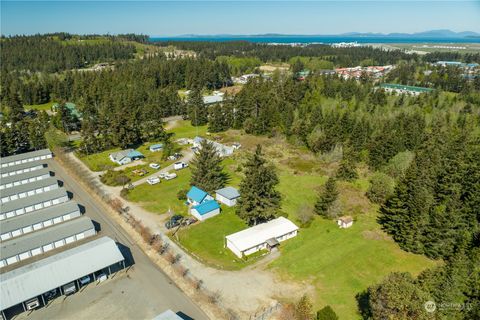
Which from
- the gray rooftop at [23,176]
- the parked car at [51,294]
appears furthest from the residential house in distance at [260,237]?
the gray rooftop at [23,176]

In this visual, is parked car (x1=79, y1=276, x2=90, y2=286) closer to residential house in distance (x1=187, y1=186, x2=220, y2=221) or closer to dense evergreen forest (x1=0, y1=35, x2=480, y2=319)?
residential house in distance (x1=187, y1=186, x2=220, y2=221)

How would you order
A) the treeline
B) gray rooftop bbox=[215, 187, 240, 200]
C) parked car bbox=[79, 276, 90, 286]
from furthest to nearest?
the treeline < gray rooftop bbox=[215, 187, 240, 200] < parked car bbox=[79, 276, 90, 286]

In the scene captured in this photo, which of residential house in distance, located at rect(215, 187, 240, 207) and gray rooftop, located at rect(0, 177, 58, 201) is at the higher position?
gray rooftop, located at rect(0, 177, 58, 201)

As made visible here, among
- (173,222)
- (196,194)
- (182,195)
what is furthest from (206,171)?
(173,222)

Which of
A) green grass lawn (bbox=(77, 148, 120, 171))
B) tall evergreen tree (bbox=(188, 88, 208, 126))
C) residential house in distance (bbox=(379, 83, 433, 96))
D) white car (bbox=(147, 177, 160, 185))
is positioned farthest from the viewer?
residential house in distance (bbox=(379, 83, 433, 96))

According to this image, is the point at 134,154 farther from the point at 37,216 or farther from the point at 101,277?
the point at 101,277

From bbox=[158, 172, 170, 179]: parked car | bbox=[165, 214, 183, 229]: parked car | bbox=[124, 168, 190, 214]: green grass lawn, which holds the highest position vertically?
bbox=[165, 214, 183, 229]: parked car

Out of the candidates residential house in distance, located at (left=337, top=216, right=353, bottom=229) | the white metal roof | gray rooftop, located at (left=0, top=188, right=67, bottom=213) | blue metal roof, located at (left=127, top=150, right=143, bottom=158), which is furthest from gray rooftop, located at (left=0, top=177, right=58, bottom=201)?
residential house in distance, located at (left=337, top=216, right=353, bottom=229)

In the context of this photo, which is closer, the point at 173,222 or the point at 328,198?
the point at 173,222
